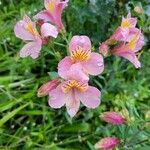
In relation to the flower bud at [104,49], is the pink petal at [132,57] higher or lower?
lower

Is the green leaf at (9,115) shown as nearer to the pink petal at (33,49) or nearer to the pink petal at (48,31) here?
the pink petal at (33,49)

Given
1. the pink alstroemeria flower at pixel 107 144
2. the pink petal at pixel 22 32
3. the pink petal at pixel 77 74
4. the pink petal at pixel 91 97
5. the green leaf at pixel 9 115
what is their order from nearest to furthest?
the pink petal at pixel 77 74
the pink petal at pixel 91 97
the pink petal at pixel 22 32
the pink alstroemeria flower at pixel 107 144
the green leaf at pixel 9 115

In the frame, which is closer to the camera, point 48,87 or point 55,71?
point 48,87

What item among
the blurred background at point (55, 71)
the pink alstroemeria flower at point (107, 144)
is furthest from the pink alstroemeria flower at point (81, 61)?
the blurred background at point (55, 71)

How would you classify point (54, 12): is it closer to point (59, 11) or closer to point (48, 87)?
point (59, 11)

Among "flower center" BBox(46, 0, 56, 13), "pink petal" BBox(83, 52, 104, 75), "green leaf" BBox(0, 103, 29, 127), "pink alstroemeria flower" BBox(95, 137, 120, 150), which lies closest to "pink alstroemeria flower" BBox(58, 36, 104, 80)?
"pink petal" BBox(83, 52, 104, 75)

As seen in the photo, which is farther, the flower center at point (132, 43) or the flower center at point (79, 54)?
the flower center at point (132, 43)

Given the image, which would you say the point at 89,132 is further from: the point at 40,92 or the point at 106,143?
the point at 40,92

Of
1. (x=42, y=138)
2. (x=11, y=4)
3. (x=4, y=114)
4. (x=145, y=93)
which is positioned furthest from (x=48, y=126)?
(x=11, y=4)

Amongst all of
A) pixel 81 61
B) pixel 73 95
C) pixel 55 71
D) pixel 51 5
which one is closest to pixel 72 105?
pixel 73 95
